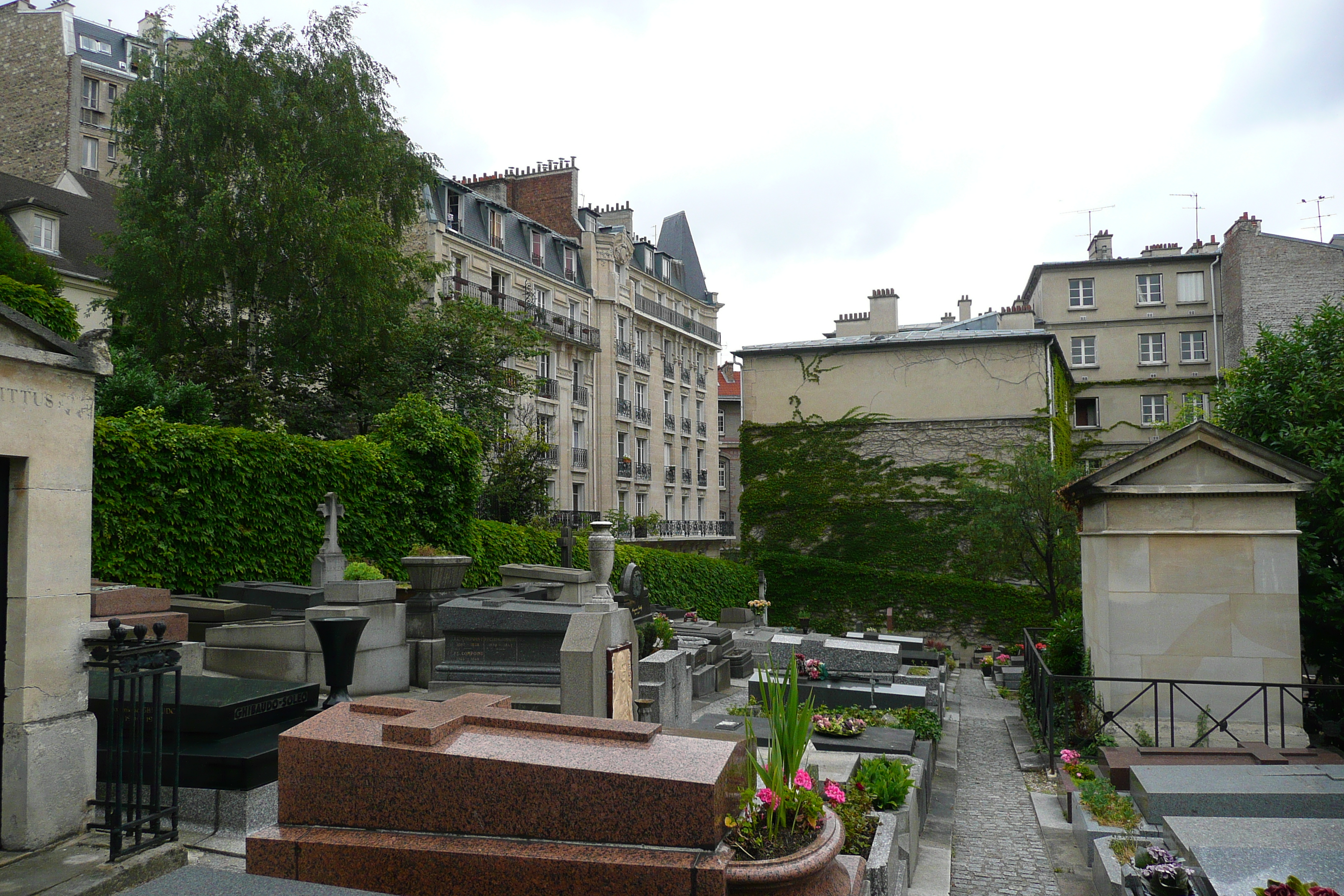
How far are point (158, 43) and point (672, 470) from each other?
102 feet

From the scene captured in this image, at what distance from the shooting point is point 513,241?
4016cm

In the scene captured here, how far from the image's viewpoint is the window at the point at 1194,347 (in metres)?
42.8

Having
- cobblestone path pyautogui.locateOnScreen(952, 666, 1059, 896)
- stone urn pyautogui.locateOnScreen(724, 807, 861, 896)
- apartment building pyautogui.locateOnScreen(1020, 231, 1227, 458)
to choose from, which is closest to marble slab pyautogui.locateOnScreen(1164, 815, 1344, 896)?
cobblestone path pyautogui.locateOnScreen(952, 666, 1059, 896)

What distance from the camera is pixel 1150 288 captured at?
1703 inches

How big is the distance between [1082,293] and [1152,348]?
13.1 feet

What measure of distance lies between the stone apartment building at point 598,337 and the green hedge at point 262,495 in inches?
493

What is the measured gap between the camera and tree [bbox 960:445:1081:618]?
77.6 ft

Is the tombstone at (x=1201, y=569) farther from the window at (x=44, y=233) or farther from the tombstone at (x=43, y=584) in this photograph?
the window at (x=44, y=233)

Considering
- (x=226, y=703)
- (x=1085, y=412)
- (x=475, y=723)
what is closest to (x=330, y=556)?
(x=226, y=703)

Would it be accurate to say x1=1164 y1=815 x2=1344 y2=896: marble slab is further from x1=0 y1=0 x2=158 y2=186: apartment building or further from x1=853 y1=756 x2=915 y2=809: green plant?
x1=0 y1=0 x2=158 y2=186: apartment building

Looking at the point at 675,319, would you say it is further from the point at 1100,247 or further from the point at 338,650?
the point at 338,650

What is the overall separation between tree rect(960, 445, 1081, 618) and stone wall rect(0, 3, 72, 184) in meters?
46.4

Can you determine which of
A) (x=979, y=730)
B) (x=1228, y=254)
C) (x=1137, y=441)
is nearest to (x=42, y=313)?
(x=979, y=730)

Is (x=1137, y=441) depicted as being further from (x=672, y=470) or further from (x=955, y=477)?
(x=672, y=470)
